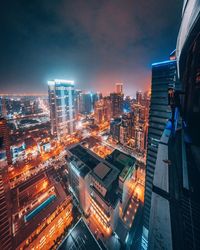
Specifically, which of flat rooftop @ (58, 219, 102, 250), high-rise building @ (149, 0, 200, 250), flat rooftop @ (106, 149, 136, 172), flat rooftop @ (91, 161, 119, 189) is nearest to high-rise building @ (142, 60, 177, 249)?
flat rooftop @ (91, 161, 119, 189)

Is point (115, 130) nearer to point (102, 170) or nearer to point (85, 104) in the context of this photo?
point (102, 170)

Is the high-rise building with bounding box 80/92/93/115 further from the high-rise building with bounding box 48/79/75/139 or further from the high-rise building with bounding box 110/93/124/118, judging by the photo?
the high-rise building with bounding box 48/79/75/139

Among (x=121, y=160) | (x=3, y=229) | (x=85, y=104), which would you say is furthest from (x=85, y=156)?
(x=85, y=104)

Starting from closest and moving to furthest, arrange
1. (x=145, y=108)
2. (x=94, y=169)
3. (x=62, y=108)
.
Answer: (x=94, y=169) < (x=145, y=108) < (x=62, y=108)

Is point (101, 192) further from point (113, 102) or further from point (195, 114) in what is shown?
point (113, 102)

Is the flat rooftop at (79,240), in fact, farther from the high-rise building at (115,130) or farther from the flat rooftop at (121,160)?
the high-rise building at (115,130)

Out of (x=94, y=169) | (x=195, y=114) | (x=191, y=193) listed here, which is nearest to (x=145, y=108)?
(x=94, y=169)
